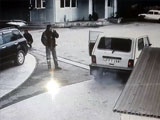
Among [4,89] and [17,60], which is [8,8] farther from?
[4,89]

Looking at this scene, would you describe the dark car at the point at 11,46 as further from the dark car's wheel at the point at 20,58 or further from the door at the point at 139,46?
the door at the point at 139,46

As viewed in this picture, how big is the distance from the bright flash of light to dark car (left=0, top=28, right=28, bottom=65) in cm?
260

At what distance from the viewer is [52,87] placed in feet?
37.9

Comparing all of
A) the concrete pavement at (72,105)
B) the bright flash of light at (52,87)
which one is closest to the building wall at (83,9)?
the bright flash of light at (52,87)

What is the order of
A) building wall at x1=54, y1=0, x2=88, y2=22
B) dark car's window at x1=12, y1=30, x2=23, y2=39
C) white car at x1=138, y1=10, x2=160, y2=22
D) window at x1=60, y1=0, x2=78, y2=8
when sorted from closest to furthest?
dark car's window at x1=12, y1=30, x2=23, y2=39 → building wall at x1=54, y1=0, x2=88, y2=22 → window at x1=60, y1=0, x2=78, y2=8 → white car at x1=138, y1=10, x2=160, y2=22

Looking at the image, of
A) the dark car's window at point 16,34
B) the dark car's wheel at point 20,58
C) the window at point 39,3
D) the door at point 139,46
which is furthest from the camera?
the window at point 39,3

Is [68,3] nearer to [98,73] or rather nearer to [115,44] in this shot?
[115,44]

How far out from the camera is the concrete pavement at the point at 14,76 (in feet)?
37.6

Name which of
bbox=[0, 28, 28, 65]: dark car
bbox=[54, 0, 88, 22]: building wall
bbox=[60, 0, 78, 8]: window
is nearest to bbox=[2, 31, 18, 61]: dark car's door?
bbox=[0, 28, 28, 65]: dark car

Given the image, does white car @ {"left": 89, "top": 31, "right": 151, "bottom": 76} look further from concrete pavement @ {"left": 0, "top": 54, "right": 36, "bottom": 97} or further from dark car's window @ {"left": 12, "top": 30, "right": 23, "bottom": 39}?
dark car's window @ {"left": 12, "top": 30, "right": 23, "bottom": 39}

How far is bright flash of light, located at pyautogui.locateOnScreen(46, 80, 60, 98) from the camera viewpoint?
11.0 meters

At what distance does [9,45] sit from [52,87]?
354 cm

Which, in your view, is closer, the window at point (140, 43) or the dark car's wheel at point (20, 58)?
the window at point (140, 43)

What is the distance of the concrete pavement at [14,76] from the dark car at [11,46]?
1.30ft
